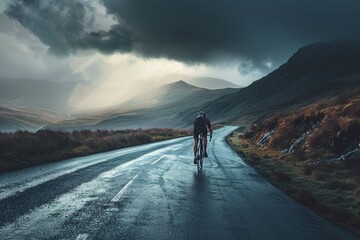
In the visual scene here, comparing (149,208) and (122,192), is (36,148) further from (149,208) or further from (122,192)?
(149,208)

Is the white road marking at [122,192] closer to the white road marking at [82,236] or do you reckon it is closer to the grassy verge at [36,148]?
the white road marking at [82,236]

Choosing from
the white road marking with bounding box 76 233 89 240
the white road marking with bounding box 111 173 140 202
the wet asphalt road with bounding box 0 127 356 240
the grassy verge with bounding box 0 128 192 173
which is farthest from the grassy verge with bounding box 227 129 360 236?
the grassy verge with bounding box 0 128 192 173

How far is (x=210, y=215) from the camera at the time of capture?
821cm

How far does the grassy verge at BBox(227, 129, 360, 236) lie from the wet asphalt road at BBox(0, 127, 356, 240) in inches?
20.0

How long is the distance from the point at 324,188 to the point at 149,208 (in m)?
6.87

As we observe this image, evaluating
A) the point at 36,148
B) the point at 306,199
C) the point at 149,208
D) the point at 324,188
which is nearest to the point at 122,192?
the point at 149,208

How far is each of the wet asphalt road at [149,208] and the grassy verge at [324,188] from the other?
507 mm

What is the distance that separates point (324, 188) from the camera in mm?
12773

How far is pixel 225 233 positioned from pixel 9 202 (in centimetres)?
521

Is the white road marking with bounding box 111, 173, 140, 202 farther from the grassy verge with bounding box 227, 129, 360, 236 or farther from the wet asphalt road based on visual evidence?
the grassy verge with bounding box 227, 129, 360, 236

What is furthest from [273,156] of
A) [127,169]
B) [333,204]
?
[333,204]

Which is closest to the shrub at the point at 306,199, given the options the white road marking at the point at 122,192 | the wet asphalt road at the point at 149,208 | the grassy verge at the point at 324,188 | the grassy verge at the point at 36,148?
the grassy verge at the point at 324,188

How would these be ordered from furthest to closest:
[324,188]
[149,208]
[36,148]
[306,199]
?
[36,148]
[324,188]
[306,199]
[149,208]

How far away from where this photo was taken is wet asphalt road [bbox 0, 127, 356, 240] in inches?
266
